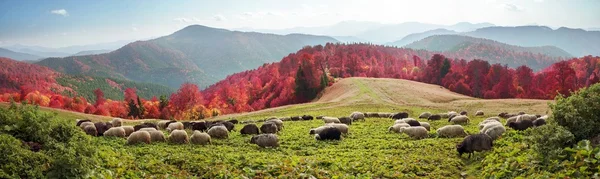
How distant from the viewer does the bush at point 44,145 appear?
33.3 feet

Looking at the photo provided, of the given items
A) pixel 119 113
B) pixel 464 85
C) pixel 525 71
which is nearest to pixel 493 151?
pixel 464 85

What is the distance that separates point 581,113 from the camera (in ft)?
44.1

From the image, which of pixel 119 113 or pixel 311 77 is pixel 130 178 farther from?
pixel 119 113

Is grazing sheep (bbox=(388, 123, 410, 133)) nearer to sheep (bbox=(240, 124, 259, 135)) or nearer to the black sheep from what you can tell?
the black sheep

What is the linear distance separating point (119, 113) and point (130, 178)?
109m

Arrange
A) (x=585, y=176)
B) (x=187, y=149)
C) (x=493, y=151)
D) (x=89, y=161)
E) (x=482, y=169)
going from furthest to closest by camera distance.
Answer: (x=187, y=149), (x=493, y=151), (x=482, y=169), (x=89, y=161), (x=585, y=176)

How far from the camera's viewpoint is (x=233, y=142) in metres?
23.7

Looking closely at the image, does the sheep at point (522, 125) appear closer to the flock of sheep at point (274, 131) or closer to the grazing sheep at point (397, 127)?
the flock of sheep at point (274, 131)

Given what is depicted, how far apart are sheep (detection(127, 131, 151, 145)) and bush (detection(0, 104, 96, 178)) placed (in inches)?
369

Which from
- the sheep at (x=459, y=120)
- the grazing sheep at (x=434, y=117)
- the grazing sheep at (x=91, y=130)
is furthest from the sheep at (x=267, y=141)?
the grazing sheep at (x=434, y=117)

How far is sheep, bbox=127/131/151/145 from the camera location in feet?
72.2

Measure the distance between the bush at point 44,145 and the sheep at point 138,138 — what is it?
30.7ft

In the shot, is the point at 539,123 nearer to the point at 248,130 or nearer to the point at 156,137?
the point at 248,130

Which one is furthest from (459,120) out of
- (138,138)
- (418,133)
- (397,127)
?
(138,138)
